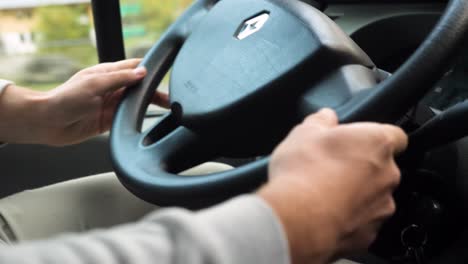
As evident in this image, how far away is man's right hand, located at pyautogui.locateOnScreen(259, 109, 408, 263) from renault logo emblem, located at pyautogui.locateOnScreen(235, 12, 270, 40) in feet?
0.81

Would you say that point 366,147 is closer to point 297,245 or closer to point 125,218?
point 297,245

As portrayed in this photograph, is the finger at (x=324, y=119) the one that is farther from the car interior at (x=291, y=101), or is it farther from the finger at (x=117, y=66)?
the finger at (x=117, y=66)

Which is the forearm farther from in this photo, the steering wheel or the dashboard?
the dashboard

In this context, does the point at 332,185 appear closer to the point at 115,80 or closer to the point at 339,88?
the point at 339,88

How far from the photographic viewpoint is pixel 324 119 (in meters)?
0.57

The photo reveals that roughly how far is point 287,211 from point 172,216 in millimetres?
92

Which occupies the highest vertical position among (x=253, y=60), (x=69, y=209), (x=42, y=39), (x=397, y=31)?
(x=253, y=60)

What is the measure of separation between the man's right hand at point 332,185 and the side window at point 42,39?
A: 1132mm

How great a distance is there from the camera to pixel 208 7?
36.1 inches

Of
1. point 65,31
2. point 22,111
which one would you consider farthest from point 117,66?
point 65,31

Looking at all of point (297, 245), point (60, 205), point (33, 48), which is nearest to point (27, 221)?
point (60, 205)

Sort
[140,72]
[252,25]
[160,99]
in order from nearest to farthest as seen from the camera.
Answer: [252,25]
[140,72]
[160,99]

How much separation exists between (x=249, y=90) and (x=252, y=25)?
118mm

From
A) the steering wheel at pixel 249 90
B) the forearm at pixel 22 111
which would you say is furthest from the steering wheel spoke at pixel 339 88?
the forearm at pixel 22 111
